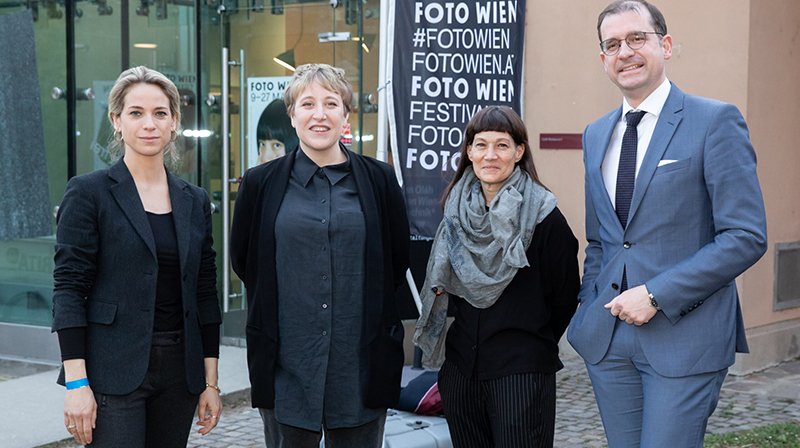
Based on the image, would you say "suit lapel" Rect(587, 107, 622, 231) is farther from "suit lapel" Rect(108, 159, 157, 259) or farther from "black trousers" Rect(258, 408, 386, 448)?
"suit lapel" Rect(108, 159, 157, 259)

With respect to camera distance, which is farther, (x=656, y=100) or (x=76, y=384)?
(x=656, y=100)

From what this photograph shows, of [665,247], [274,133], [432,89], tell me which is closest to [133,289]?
[665,247]

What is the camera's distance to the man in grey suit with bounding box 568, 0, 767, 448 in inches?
117

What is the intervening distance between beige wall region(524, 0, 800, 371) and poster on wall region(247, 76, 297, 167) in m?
1.91

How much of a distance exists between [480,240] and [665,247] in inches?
26.2

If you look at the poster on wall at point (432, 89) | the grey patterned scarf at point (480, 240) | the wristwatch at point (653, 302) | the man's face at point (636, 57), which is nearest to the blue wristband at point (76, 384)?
the grey patterned scarf at point (480, 240)

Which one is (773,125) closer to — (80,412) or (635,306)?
(635,306)

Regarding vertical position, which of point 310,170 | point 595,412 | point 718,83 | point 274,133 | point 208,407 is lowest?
point 595,412

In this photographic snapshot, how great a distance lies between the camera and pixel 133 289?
3.13m

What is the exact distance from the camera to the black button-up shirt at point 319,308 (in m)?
3.35

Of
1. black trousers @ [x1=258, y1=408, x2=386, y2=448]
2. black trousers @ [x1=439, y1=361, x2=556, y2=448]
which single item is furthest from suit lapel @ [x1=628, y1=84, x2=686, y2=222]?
black trousers @ [x1=258, y1=408, x2=386, y2=448]

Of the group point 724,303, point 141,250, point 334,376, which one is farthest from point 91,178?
point 724,303

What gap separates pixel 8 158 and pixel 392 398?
19.0 ft

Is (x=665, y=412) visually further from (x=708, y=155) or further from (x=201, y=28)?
(x=201, y=28)
